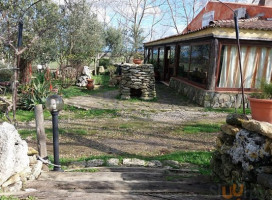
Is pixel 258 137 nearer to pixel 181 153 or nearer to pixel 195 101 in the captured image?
pixel 181 153

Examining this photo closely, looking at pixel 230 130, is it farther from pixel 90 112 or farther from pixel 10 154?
pixel 90 112

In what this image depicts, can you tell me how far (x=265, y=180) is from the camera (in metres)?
2.34

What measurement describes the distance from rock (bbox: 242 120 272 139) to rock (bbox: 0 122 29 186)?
2.59 metres

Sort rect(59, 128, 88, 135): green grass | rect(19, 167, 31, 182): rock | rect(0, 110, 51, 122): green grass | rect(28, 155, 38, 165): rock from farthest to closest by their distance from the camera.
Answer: rect(0, 110, 51, 122): green grass, rect(59, 128, 88, 135): green grass, rect(28, 155, 38, 165): rock, rect(19, 167, 31, 182): rock

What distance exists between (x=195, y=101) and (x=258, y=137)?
25.0 ft

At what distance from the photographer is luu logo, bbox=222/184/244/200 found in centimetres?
262

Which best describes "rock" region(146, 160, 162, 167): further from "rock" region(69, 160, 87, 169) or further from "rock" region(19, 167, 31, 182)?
"rock" region(19, 167, 31, 182)

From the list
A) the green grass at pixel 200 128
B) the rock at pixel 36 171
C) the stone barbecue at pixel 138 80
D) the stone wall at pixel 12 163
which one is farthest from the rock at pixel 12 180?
the stone barbecue at pixel 138 80

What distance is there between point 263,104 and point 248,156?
2.21ft

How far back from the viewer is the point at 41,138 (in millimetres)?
3660

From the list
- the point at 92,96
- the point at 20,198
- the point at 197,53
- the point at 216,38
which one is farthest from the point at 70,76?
the point at 20,198

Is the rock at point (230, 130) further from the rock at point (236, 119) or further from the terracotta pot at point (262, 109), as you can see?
the terracotta pot at point (262, 109)

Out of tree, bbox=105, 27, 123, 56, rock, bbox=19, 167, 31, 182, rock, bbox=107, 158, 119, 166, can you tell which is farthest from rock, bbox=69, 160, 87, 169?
tree, bbox=105, 27, 123, 56

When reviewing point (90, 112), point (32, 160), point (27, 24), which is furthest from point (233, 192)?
point (27, 24)
